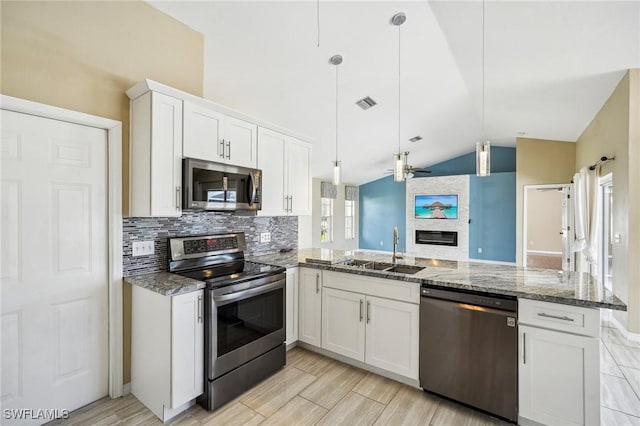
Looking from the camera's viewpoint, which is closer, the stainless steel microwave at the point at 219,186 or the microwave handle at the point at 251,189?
the stainless steel microwave at the point at 219,186

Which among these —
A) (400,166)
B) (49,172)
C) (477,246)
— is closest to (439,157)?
(477,246)

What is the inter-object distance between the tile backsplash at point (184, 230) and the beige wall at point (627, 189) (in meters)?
3.93

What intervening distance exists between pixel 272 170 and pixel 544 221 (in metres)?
10.6

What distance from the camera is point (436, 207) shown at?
8.66 metres

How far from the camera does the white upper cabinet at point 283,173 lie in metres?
3.04

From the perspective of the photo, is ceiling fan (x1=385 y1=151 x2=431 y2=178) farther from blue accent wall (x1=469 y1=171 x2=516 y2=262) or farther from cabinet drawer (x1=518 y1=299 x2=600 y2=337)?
cabinet drawer (x1=518 y1=299 x2=600 y2=337)

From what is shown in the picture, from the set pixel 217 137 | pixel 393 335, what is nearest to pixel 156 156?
pixel 217 137

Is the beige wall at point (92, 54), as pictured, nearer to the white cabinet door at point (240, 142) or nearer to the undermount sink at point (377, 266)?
the white cabinet door at point (240, 142)

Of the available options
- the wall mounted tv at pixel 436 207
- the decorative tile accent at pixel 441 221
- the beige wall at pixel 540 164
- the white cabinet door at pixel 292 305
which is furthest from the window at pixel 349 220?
the white cabinet door at pixel 292 305

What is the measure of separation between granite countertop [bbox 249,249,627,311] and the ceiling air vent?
270 centimetres

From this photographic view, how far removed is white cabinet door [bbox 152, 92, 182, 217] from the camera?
216 cm

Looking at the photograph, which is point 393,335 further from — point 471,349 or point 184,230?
point 184,230

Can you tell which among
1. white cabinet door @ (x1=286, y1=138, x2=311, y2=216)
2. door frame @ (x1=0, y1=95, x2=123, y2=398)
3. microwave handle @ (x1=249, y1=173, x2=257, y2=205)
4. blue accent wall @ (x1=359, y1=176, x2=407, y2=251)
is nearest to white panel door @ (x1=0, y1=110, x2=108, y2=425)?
door frame @ (x1=0, y1=95, x2=123, y2=398)

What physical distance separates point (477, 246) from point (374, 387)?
7.02 meters
